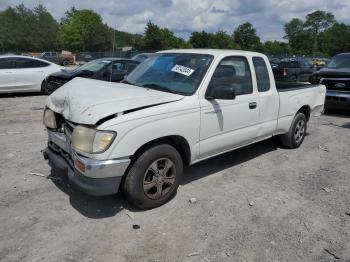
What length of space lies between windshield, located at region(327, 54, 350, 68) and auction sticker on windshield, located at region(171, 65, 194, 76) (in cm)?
809

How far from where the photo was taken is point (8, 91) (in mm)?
12805

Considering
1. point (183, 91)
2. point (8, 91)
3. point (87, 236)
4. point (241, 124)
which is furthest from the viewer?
point (8, 91)

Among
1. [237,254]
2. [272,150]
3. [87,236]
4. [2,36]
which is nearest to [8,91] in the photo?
[272,150]

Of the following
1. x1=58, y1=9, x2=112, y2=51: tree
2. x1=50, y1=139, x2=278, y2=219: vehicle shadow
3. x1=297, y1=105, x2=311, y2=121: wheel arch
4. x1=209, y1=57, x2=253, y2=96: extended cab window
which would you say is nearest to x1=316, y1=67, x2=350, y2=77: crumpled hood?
x1=297, y1=105, x2=311, y2=121: wheel arch

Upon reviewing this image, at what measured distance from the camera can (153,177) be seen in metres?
4.21

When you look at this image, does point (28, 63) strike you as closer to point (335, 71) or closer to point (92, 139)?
point (335, 71)

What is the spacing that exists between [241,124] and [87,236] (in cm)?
265

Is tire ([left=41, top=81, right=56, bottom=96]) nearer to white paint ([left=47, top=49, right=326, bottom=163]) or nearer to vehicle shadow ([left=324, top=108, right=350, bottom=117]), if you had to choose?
white paint ([left=47, top=49, right=326, bottom=163])

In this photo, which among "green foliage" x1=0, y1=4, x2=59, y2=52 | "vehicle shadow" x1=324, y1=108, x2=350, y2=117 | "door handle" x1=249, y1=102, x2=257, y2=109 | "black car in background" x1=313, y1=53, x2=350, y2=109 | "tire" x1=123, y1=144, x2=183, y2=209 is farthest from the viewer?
"green foliage" x1=0, y1=4, x2=59, y2=52

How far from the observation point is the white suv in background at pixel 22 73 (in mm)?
12656

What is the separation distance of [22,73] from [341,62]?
34.6 feet

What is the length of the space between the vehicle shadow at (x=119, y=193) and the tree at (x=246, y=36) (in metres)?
89.9

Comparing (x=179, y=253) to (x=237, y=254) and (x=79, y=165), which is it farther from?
(x=79, y=165)

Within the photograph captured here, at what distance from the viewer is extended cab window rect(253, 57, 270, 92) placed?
5600 millimetres
